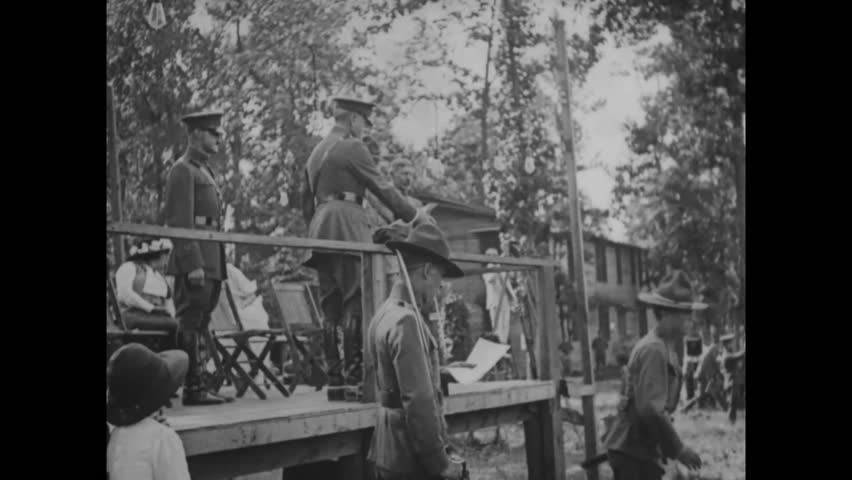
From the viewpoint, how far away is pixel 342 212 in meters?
4.52

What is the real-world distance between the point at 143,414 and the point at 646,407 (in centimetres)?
251

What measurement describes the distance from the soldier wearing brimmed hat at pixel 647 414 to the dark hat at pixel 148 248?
228 cm

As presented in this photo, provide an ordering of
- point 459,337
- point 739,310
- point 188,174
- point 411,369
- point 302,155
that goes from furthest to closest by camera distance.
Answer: point 739,310 → point 459,337 → point 302,155 → point 188,174 → point 411,369

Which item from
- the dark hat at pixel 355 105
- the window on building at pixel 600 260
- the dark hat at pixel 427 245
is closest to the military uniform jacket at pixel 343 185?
the dark hat at pixel 355 105

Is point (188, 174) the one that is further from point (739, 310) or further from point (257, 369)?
point (739, 310)

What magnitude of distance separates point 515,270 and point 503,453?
0.88 metres

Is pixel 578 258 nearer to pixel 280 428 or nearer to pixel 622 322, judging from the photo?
pixel 622 322

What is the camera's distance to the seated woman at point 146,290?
422 centimetres

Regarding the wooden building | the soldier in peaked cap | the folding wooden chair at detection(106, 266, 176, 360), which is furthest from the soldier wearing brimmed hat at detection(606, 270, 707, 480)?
the folding wooden chair at detection(106, 266, 176, 360)

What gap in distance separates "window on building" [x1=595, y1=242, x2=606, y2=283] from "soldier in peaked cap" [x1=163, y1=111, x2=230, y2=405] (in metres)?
1.87

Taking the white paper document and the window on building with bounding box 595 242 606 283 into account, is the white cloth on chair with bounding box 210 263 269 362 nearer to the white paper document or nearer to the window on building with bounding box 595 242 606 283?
the white paper document

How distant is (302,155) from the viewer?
463cm

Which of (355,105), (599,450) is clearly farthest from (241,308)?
(599,450)
